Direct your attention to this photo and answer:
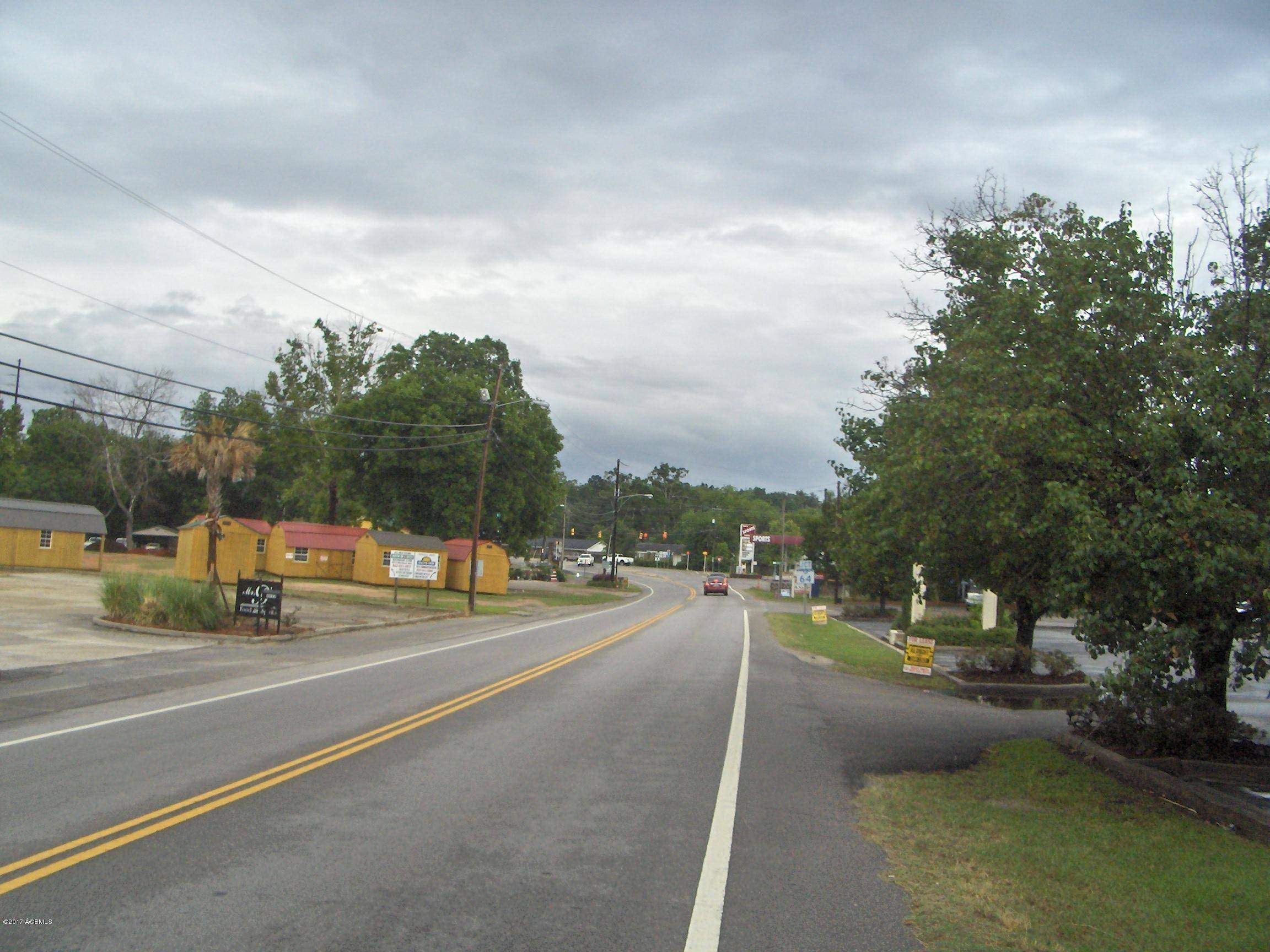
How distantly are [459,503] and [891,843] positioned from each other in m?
52.4

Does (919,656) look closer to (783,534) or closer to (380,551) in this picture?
(380,551)

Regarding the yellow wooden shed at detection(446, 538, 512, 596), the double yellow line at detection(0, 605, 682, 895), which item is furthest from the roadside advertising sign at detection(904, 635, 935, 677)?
the yellow wooden shed at detection(446, 538, 512, 596)

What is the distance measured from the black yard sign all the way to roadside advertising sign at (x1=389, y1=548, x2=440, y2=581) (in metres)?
11.7

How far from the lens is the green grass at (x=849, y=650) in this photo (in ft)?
76.1

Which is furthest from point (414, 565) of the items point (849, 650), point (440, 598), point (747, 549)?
point (747, 549)

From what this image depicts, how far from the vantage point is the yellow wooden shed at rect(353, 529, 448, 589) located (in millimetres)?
56438

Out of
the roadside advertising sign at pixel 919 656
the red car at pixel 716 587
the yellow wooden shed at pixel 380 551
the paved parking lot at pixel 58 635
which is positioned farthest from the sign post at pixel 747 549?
the roadside advertising sign at pixel 919 656

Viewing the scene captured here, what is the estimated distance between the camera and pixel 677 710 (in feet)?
48.3

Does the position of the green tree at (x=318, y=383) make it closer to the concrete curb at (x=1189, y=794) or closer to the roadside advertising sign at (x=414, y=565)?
the roadside advertising sign at (x=414, y=565)

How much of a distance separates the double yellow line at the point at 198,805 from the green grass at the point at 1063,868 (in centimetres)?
504

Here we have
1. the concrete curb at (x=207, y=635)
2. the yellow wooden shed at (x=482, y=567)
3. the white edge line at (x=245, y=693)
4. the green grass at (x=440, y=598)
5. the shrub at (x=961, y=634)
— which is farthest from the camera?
the yellow wooden shed at (x=482, y=567)

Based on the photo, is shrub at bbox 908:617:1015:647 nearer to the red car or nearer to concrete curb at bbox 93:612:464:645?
concrete curb at bbox 93:612:464:645

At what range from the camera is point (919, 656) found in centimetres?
2206

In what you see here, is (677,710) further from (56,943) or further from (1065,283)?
(56,943)
